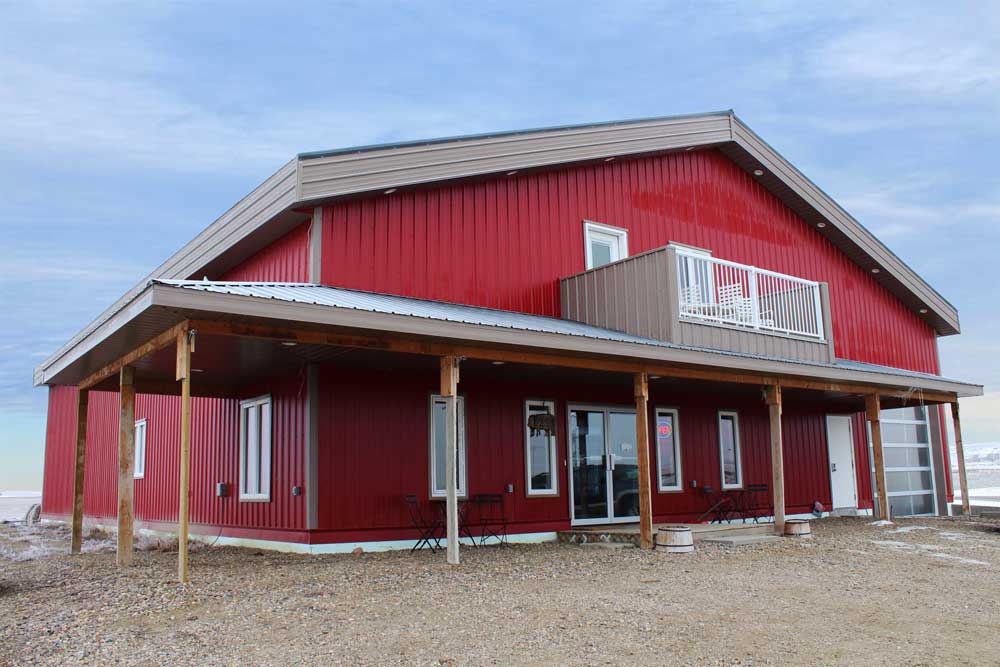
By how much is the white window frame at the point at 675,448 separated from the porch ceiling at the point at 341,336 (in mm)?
2077

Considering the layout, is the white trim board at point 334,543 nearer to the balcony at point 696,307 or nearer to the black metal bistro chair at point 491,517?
the black metal bistro chair at point 491,517

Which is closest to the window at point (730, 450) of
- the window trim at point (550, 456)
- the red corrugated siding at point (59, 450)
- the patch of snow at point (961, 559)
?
the window trim at point (550, 456)

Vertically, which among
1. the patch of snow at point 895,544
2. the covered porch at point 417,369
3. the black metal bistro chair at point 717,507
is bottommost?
the patch of snow at point 895,544

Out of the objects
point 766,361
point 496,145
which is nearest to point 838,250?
point 766,361

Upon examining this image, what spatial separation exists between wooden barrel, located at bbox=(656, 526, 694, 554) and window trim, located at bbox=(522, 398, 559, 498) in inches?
91.6

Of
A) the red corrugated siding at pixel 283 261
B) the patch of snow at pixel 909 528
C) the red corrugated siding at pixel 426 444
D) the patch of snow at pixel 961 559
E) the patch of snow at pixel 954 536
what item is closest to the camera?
the patch of snow at pixel 961 559

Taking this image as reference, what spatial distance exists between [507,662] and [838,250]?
15.1 metres

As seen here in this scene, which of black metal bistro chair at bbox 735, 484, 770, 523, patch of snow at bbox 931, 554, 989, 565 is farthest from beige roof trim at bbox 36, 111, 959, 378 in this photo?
patch of snow at bbox 931, 554, 989, 565

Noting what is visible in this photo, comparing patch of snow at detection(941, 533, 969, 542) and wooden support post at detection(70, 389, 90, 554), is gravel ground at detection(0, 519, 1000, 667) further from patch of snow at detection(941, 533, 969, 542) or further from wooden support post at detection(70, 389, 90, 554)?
patch of snow at detection(941, 533, 969, 542)

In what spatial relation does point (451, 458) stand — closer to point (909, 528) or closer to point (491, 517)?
point (491, 517)

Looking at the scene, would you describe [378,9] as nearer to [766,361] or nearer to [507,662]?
[766,361]

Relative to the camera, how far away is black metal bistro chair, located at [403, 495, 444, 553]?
10695 mm

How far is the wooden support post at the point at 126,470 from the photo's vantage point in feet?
29.9

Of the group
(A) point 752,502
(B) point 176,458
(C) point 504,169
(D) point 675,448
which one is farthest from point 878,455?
(B) point 176,458
